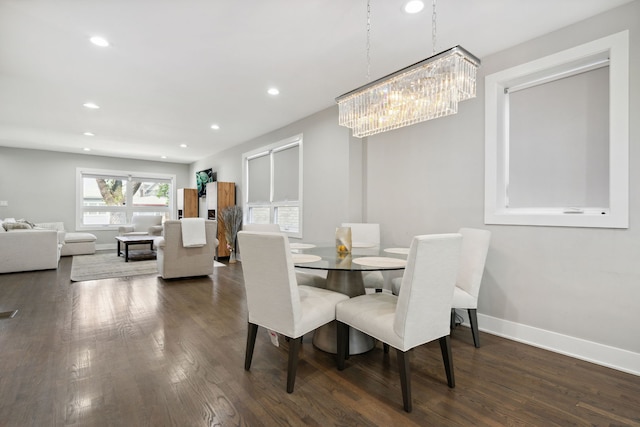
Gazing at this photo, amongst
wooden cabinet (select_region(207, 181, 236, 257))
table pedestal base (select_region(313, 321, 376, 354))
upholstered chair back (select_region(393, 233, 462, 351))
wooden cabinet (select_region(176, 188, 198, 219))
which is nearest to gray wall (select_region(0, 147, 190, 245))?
wooden cabinet (select_region(176, 188, 198, 219))

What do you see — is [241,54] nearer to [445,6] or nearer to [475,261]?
[445,6]

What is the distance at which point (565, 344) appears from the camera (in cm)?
231

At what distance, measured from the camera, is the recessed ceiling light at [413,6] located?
207 cm

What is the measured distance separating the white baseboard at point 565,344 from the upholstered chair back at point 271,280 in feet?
6.46

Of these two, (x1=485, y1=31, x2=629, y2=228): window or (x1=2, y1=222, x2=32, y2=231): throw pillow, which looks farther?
(x1=2, y1=222, x2=32, y2=231): throw pillow

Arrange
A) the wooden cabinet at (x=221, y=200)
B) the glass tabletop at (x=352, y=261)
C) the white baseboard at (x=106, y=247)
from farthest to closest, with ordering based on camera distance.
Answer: the white baseboard at (x=106, y=247) → the wooden cabinet at (x=221, y=200) → the glass tabletop at (x=352, y=261)

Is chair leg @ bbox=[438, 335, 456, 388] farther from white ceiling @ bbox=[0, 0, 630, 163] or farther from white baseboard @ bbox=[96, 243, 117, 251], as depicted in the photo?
white baseboard @ bbox=[96, 243, 117, 251]

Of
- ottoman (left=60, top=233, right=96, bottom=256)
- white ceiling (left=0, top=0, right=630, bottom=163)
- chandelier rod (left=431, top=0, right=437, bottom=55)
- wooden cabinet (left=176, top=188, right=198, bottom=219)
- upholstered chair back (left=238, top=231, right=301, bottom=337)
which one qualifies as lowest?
ottoman (left=60, top=233, right=96, bottom=256)

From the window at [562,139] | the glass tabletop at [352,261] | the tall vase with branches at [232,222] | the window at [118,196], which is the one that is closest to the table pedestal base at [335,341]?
the glass tabletop at [352,261]

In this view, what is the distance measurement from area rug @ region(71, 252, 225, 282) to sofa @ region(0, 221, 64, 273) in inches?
16.5

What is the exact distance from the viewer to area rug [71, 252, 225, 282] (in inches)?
187

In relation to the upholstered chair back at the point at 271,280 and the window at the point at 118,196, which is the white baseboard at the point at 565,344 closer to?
the upholstered chair back at the point at 271,280

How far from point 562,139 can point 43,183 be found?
32.9 ft

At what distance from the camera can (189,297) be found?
3.67 m
